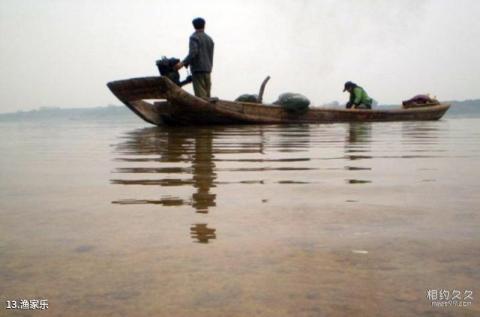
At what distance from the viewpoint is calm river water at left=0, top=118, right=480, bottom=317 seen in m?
0.87

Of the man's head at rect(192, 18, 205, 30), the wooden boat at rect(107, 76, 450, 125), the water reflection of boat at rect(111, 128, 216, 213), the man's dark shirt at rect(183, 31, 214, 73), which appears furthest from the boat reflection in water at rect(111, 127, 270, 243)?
the man's head at rect(192, 18, 205, 30)

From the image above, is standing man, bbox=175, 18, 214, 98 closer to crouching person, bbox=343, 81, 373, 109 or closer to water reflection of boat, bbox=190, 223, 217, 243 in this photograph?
crouching person, bbox=343, 81, 373, 109

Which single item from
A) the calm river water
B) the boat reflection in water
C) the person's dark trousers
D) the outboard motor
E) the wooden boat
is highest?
the outboard motor

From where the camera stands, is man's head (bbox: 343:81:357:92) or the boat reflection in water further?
man's head (bbox: 343:81:357:92)

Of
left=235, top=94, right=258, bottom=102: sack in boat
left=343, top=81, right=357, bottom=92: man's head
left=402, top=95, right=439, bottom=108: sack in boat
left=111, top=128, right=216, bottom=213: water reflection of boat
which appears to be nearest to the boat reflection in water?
left=111, top=128, right=216, bottom=213: water reflection of boat

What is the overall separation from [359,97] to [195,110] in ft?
17.9

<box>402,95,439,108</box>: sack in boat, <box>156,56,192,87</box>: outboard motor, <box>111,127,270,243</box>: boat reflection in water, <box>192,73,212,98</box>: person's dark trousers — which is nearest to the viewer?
<box>111,127,270,243</box>: boat reflection in water

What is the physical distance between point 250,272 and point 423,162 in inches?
93.3

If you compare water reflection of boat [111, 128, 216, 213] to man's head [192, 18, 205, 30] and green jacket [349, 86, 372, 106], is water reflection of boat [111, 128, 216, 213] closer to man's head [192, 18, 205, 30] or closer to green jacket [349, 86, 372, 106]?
man's head [192, 18, 205, 30]

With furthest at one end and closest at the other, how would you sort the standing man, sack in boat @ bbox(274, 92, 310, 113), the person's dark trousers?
sack in boat @ bbox(274, 92, 310, 113) → the person's dark trousers → the standing man

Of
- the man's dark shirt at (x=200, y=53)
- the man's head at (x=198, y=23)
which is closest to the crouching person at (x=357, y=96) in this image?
the man's dark shirt at (x=200, y=53)

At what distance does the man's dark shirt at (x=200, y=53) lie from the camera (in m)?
8.51

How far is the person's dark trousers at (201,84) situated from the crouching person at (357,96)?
4877 millimetres

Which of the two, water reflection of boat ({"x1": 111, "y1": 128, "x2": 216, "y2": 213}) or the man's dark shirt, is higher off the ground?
the man's dark shirt
